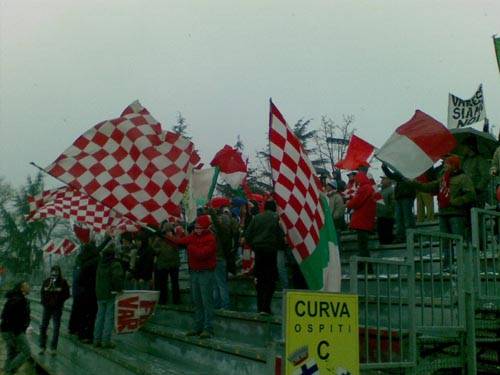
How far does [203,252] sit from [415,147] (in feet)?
11.1

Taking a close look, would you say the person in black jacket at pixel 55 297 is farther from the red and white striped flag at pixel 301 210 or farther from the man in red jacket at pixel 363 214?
the red and white striped flag at pixel 301 210

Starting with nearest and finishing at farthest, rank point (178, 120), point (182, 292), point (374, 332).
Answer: point (374, 332)
point (182, 292)
point (178, 120)

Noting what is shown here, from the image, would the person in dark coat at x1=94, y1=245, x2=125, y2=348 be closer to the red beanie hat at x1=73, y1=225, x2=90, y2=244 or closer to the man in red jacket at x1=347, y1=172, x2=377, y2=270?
the red beanie hat at x1=73, y1=225, x2=90, y2=244

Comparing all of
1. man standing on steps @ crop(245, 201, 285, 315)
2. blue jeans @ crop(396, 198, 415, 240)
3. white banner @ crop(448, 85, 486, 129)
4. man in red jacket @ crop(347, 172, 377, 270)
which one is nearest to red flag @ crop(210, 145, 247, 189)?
man in red jacket @ crop(347, 172, 377, 270)

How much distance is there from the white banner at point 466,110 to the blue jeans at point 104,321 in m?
7.83

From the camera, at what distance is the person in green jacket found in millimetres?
8172

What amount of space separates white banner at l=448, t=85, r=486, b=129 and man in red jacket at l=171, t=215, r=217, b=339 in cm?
644

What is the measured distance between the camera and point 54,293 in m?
13.7

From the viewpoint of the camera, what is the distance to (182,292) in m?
13.4

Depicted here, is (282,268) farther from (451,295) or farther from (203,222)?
(451,295)

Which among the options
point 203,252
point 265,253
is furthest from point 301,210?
point 203,252

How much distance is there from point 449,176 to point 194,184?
4.23m

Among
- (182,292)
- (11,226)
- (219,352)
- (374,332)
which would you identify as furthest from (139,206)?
(11,226)

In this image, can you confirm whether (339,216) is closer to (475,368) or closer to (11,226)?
(475,368)
